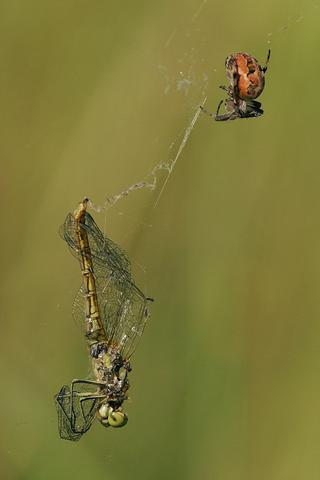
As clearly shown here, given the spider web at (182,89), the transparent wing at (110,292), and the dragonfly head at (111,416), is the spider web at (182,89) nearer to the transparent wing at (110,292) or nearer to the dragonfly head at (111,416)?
the transparent wing at (110,292)

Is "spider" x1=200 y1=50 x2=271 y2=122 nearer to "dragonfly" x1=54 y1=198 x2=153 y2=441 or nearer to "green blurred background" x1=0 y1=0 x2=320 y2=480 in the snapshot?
"green blurred background" x1=0 y1=0 x2=320 y2=480

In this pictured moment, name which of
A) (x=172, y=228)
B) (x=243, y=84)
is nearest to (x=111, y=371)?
(x=172, y=228)

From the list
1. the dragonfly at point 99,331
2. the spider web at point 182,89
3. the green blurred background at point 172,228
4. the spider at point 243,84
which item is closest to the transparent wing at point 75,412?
the dragonfly at point 99,331

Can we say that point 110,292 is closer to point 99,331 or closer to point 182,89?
point 99,331

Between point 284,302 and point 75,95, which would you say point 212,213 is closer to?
point 284,302

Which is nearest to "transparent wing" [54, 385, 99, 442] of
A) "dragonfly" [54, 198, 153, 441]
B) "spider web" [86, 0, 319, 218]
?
"dragonfly" [54, 198, 153, 441]

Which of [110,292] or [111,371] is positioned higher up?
[110,292]

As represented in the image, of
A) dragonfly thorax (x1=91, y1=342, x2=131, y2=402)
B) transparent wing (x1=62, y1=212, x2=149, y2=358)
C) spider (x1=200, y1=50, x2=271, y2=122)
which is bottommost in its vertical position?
dragonfly thorax (x1=91, y1=342, x2=131, y2=402)
